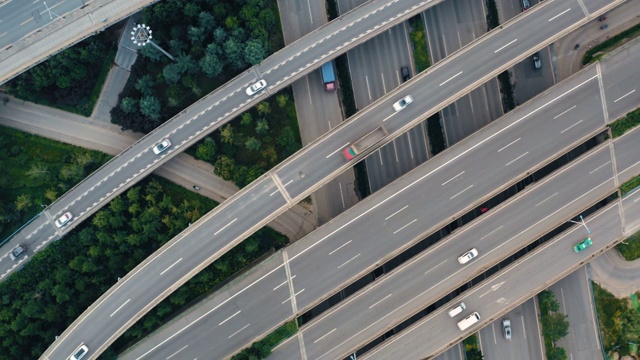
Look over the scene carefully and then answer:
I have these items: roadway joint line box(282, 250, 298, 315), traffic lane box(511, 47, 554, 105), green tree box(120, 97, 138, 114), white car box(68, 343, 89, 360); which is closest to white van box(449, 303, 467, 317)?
roadway joint line box(282, 250, 298, 315)

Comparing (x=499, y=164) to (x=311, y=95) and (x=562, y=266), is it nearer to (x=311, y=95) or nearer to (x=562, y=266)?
(x=562, y=266)

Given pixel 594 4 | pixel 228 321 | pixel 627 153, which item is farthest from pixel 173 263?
pixel 594 4

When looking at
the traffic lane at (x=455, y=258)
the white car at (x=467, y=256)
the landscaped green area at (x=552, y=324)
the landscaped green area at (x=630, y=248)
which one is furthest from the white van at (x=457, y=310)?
the landscaped green area at (x=630, y=248)

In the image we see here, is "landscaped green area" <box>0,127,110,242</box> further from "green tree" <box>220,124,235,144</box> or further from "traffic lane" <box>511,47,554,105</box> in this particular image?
"traffic lane" <box>511,47,554,105</box>

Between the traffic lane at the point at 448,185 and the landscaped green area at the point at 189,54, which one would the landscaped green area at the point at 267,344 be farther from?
the landscaped green area at the point at 189,54

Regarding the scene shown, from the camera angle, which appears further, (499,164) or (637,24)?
(637,24)

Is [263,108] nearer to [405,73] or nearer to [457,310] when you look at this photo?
[405,73]

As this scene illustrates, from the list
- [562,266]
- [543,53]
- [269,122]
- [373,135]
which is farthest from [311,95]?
[562,266]
